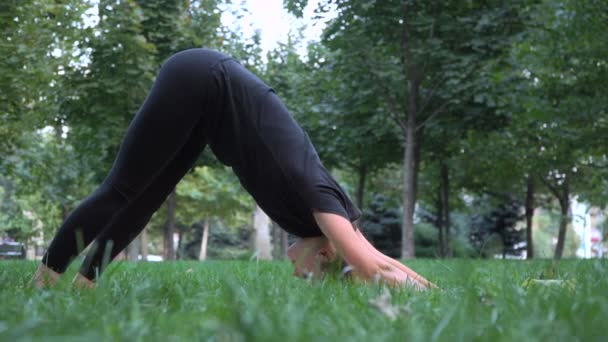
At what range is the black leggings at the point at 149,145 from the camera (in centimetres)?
321

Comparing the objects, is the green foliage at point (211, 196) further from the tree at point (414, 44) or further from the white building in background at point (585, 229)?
the tree at point (414, 44)

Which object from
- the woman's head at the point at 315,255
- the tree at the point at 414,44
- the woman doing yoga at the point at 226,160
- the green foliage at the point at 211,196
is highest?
the tree at the point at 414,44

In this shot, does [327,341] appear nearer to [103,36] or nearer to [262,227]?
[103,36]

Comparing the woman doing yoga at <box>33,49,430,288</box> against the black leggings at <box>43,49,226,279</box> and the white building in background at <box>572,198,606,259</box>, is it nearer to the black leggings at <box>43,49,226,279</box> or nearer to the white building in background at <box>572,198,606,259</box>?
the black leggings at <box>43,49,226,279</box>

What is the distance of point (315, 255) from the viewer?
3.52 meters

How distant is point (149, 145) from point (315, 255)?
1.01 m

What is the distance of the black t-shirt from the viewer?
324cm

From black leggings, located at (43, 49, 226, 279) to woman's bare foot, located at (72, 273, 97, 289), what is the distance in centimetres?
4

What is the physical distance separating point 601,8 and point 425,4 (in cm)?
431

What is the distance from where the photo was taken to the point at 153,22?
16.2m

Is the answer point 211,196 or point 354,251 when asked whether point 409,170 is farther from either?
point 211,196

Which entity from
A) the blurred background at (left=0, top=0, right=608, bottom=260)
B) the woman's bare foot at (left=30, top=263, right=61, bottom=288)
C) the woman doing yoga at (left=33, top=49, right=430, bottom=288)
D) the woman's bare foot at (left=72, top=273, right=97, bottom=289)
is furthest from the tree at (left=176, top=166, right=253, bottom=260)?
the woman's bare foot at (left=72, top=273, right=97, bottom=289)

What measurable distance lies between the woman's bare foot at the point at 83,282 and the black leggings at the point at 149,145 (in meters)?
0.04

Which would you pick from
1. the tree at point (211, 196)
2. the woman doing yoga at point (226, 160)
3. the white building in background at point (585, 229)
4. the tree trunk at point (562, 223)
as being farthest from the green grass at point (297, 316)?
the tree at point (211, 196)
